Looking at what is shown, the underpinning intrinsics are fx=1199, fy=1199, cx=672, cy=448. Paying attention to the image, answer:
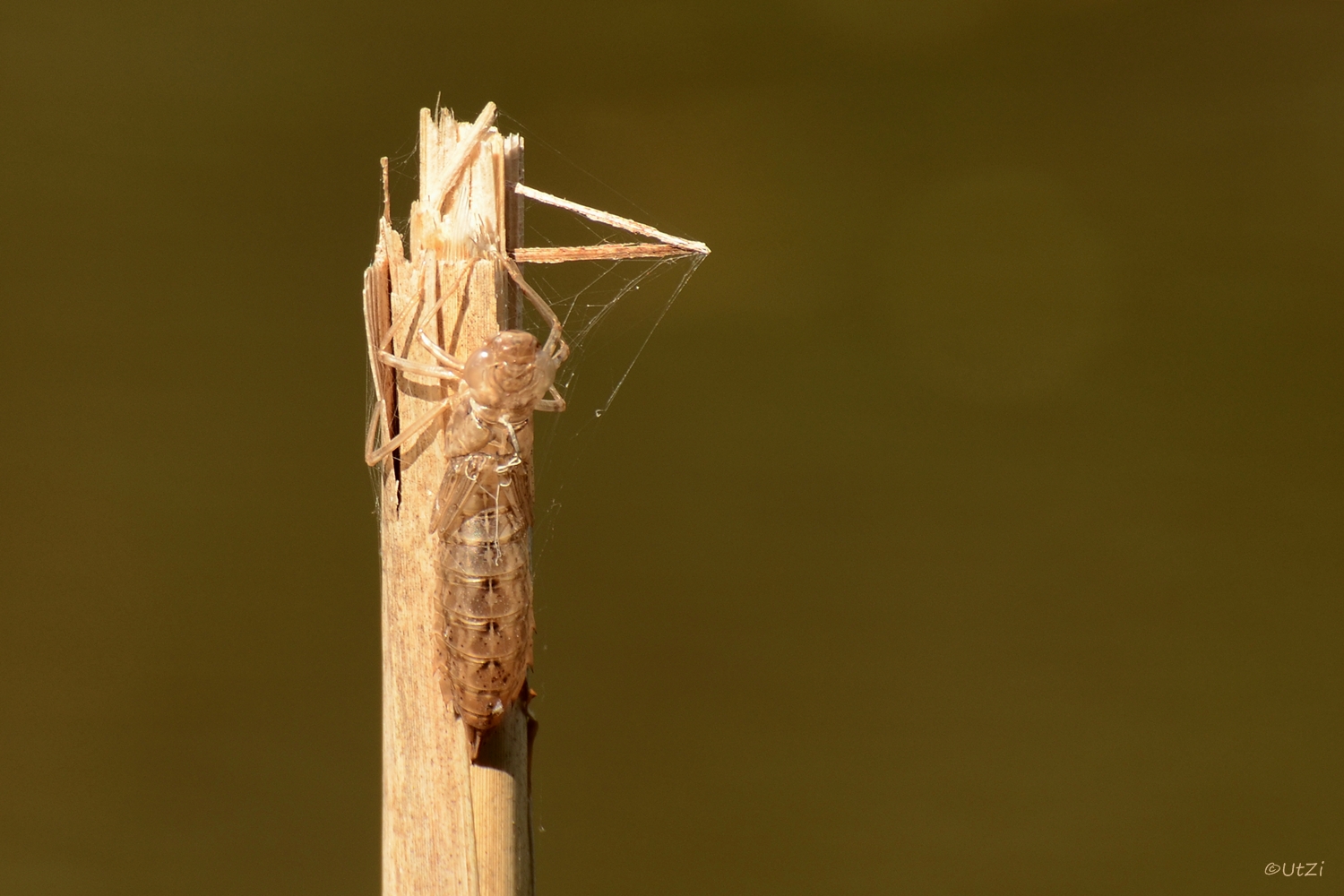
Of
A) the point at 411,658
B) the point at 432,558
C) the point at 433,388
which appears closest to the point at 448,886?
the point at 411,658

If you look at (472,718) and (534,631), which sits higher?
(534,631)

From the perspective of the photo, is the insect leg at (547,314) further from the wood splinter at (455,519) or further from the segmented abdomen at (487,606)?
the segmented abdomen at (487,606)

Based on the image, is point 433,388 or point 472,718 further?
point 433,388

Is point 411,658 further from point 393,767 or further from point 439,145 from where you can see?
point 439,145

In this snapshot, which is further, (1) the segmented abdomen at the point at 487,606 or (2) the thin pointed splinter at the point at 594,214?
(2) the thin pointed splinter at the point at 594,214

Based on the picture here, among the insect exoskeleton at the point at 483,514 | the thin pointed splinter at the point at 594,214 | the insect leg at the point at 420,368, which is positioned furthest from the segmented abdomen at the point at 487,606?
the thin pointed splinter at the point at 594,214

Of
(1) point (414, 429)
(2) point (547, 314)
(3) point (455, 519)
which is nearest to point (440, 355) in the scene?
(1) point (414, 429)

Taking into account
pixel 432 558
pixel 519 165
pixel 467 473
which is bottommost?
pixel 432 558

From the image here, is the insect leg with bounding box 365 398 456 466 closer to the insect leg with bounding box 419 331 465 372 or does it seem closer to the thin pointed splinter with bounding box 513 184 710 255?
the insect leg with bounding box 419 331 465 372
